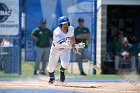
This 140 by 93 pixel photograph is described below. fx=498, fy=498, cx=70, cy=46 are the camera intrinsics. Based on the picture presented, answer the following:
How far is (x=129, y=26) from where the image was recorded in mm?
24516

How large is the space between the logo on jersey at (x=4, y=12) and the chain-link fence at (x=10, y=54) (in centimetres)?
69

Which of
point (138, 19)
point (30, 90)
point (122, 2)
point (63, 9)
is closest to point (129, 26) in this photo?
point (138, 19)

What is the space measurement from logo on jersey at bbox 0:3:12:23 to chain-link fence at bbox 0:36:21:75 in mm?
686

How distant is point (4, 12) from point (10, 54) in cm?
154

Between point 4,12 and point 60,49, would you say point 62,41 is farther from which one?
point 4,12

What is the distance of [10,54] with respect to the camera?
1806 centimetres

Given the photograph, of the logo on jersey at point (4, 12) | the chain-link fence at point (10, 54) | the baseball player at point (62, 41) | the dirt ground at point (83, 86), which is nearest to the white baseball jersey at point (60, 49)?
the baseball player at point (62, 41)

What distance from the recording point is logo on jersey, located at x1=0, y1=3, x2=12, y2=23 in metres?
17.8

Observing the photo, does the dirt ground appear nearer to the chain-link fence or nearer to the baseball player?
the baseball player

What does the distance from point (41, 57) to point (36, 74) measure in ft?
2.38

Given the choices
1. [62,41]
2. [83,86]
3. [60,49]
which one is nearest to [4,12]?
[60,49]

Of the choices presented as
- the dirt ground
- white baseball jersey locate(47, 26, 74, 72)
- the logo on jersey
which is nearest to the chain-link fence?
the logo on jersey

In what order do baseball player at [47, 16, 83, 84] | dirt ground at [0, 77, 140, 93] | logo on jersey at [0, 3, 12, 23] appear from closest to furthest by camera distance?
dirt ground at [0, 77, 140, 93] < baseball player at [47, 16, 83, 84] < logo on jersey at [0, 3, 12, 23]

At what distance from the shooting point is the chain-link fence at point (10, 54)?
1786 cm
